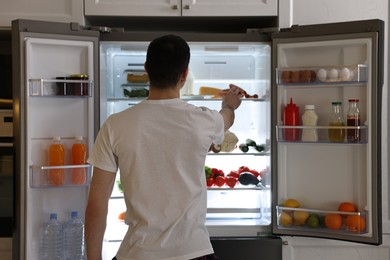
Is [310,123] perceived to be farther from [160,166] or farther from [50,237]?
[50,237]

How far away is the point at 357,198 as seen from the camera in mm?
2266

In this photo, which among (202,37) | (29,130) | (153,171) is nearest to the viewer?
(153,171)

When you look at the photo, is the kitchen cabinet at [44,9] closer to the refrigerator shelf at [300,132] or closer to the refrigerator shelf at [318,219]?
the refrigerator shelf at [300,132]

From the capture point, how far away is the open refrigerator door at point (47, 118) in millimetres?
2119

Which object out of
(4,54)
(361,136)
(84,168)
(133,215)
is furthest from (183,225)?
(4,54)

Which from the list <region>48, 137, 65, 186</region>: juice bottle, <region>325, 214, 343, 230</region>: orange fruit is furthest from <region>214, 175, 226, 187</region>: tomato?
<region>48, 137, 65, 186</region>: juice bottle

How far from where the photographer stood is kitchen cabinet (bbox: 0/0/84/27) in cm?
239

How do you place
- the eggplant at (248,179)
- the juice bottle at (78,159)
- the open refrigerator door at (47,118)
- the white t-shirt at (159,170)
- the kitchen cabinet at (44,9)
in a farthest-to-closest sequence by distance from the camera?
the eggplant at (248,179) < the kitchen cabinet at (44,9) < the juice bottle at (78,159) < the open refrigerator door at (47,118) < the white t-shirt at (159,170)

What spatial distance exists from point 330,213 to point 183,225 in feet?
3.47

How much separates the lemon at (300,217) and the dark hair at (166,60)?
45.6 inches

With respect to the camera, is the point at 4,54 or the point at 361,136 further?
the point at 4,54

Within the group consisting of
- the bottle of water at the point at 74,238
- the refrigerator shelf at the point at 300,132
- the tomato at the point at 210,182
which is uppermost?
the refrigerator shelf at the point at 300,132

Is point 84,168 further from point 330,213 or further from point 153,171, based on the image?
point 330,213

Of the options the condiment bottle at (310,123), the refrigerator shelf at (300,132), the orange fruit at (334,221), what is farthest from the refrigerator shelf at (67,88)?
the orange fruit at (334,221)
